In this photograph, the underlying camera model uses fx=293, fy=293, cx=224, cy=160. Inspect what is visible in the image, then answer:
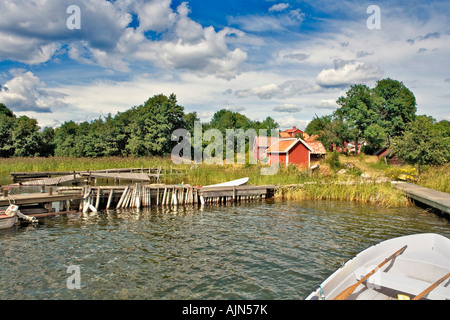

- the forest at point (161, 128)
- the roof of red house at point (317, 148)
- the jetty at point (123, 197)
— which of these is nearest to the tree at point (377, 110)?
the forest at point (161, 128)

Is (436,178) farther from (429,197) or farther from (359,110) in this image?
(359,110)

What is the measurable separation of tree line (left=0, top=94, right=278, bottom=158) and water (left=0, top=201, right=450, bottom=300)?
36.8 metres

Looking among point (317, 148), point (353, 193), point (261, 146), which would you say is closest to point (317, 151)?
point (317, 148)

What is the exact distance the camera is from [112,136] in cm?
5181

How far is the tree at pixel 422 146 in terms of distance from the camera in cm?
2350

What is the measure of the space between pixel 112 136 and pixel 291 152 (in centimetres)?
3177

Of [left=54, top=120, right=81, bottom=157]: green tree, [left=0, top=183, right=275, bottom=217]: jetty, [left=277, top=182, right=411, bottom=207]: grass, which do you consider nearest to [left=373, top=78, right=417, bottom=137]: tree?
[left=277, top=182, right=411, bottom=207]: grass

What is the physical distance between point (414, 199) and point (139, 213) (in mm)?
17955

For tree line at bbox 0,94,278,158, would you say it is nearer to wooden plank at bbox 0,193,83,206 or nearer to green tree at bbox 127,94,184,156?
green tree at bbox 127,94,184,156

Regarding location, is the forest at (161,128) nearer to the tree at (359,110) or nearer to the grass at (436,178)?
the tree at (359,110)

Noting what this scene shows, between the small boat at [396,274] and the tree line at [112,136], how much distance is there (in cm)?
4753
